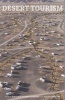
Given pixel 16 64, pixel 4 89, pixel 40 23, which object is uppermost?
pixel 40 23

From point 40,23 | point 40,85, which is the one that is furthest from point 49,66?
point 40,23

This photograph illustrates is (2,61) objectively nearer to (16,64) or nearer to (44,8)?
(16,64)

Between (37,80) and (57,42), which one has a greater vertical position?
(57,42)

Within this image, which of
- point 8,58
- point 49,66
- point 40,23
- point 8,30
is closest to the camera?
point 49,66

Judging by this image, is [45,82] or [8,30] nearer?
[45,82]

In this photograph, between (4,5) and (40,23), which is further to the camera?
(4,5)

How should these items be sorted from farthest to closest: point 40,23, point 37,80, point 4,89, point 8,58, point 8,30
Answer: point 40,23 < point 8,30 < point 8,58 < point 37,80 < point 4,89

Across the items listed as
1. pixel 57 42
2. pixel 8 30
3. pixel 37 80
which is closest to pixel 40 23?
pixel 8 30

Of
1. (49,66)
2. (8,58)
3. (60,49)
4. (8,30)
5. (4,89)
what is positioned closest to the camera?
(4,89)

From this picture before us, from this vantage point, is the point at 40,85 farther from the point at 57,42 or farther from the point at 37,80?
the point at 57,42
